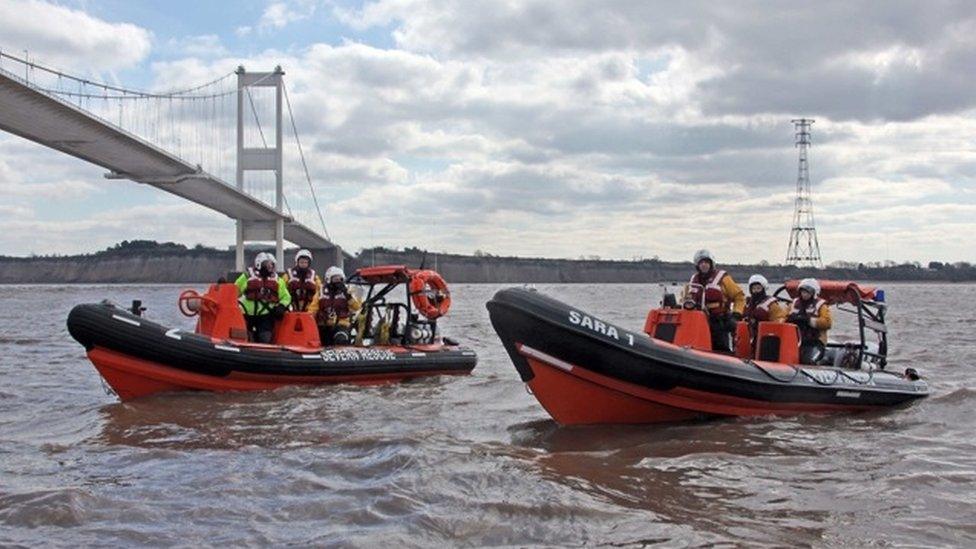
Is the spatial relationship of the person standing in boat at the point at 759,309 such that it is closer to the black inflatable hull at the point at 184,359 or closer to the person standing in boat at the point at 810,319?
the person standing in boat at the point at 810,319

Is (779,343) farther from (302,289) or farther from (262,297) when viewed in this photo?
(262,297)

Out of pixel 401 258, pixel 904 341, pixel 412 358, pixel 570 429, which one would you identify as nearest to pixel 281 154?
pixel 401 258

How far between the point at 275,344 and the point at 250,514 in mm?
5259

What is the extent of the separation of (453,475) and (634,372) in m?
2.17

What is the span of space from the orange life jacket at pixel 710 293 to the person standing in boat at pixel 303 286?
400cm

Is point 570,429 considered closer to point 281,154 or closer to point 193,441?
point 193,441

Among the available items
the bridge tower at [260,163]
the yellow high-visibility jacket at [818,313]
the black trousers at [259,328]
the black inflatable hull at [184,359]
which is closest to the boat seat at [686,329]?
the yellow high-visibility jacket at [818,313]

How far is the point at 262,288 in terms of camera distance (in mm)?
9414

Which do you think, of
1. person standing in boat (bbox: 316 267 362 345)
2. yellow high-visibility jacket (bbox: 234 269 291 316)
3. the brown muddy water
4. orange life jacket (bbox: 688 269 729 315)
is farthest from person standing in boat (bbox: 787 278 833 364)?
yellow high-visibility jacket (bbox: 234 269 291 316)

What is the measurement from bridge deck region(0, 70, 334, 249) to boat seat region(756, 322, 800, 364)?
63.4 feet

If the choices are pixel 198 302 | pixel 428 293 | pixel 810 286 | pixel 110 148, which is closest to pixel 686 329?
pixel 810 286

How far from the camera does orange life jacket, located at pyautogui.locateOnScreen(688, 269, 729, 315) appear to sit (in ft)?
26.3

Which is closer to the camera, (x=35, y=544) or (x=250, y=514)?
(x=35, y=544)

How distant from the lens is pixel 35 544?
3.79m
